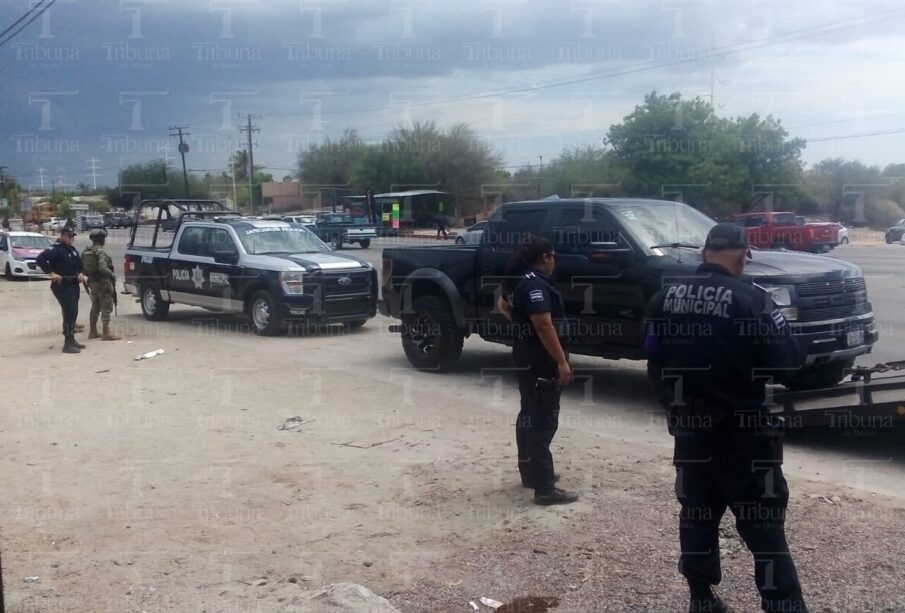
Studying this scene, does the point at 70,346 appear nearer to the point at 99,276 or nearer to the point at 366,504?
the point at 99,276

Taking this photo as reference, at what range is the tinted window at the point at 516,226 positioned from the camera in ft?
32.7

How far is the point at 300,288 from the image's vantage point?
1448 centimetres

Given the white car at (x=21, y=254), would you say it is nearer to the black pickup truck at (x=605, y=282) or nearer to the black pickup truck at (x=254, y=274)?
the black pickup truck at (x=254, y=274)

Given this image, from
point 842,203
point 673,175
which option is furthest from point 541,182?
point 842,203

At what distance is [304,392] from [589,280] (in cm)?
338

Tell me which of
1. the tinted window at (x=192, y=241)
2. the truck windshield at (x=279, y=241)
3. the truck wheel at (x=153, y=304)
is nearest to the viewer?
the truck windshield at (x=279, y=241)

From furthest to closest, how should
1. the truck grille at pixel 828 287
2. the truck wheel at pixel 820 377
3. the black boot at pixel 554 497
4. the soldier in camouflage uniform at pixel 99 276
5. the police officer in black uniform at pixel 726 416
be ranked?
the soldier in camouflage uniform at pixel 99 276 → the truck wheel at pixel 820 377 → the truck grille at pixel 828 287 → the black boot at pixel 554 497 → the police officer in black uniform at pixel 726 416

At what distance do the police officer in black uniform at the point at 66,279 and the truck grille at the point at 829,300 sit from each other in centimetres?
1020

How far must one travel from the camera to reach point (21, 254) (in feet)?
97.1

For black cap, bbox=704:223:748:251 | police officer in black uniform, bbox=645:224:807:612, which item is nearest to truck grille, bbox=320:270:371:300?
police officer in black uniform, bbox=645:224:807:612

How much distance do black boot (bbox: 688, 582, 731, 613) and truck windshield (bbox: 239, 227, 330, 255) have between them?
11.9m


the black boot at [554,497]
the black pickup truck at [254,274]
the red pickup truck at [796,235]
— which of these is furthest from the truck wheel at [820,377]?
the red pickup truck at [796,235]

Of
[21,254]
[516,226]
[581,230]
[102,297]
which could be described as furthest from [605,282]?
[21,254]

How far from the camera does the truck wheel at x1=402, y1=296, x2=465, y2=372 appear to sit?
10945mm
